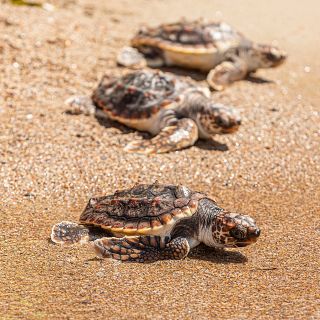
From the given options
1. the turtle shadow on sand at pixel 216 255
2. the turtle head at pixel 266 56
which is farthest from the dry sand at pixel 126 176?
the turtle head at pixel 266 56

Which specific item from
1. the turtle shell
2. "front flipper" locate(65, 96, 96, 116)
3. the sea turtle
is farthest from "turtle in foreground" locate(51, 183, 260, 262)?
"front flipper" locate(65, 96, 96, 116)

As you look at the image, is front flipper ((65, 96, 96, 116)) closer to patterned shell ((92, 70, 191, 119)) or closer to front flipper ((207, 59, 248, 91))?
Answer: patterned shell ((92, 70, 191, 119))


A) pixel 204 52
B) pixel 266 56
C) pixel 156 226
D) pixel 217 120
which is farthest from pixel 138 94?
pixel 266 56

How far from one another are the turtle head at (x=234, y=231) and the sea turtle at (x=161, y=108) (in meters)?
2.27

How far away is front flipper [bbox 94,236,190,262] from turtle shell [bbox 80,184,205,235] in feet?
0.30

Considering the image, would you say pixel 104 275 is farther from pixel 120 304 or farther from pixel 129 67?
pixel 129 67

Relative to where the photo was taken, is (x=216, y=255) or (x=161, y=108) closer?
(x=216, y=255)

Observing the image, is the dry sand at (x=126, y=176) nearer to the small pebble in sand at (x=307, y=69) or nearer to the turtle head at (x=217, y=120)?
the small pebble in sand at (x=307, y=69)

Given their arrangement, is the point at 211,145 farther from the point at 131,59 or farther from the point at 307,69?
the point at 307,69

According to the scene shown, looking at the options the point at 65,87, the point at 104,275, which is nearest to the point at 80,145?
the point at 65,87

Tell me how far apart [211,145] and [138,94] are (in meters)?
1.11

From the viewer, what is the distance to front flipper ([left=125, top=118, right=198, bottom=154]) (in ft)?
23.2

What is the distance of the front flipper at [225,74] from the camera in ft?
30.1

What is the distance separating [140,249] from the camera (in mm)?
5035
